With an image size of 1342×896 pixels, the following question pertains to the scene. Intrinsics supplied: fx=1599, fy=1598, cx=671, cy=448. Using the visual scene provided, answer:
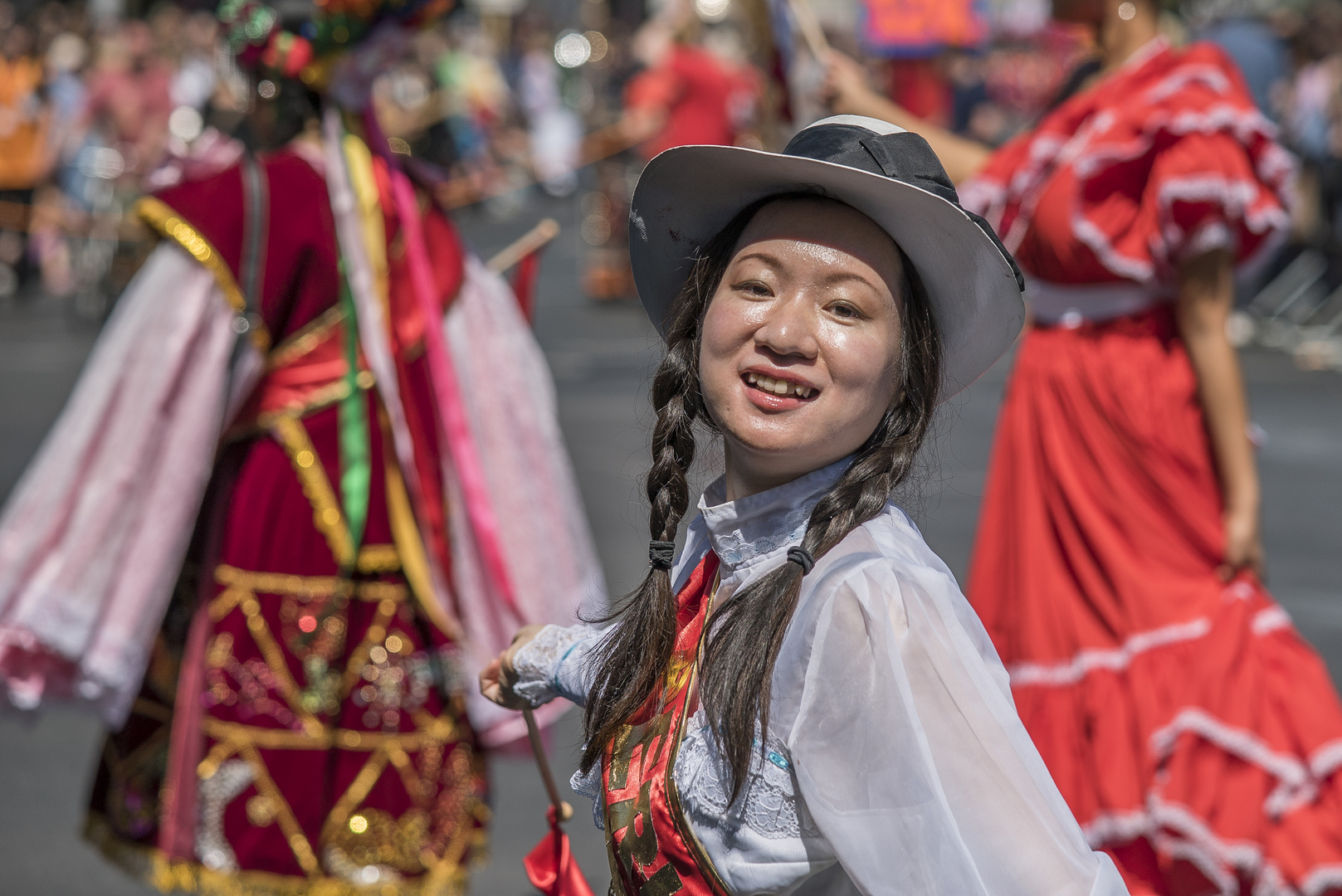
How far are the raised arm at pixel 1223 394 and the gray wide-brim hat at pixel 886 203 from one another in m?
1.61

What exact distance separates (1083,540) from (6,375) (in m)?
8.25

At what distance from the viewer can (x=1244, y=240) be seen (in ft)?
10.6

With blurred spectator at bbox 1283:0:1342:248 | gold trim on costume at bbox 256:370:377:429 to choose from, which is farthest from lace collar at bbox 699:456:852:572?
blurred spectator at bbox 1283:0:1342:248

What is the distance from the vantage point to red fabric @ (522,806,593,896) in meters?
1.77

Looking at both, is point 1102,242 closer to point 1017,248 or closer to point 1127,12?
point 1017,248

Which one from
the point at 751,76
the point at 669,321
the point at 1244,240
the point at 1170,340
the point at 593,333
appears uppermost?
the point at 669,321

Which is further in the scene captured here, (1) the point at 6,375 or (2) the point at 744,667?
(1) the point at 6,375

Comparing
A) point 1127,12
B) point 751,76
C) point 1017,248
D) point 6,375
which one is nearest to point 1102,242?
point 1017,248

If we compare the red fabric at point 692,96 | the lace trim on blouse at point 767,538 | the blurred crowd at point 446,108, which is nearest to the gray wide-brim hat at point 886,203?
the lace trim on blouse at point 767,538

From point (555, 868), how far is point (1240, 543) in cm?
186

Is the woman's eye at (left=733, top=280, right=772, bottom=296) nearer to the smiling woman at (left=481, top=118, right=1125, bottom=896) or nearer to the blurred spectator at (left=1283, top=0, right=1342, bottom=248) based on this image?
the smiling woman at (left=481, top=118, right=1125, bottom=896)

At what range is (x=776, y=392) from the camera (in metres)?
1.59

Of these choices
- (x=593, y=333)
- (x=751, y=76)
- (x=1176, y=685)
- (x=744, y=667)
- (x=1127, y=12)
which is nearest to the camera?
(x=744, y=667)

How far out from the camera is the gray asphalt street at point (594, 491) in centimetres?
388
